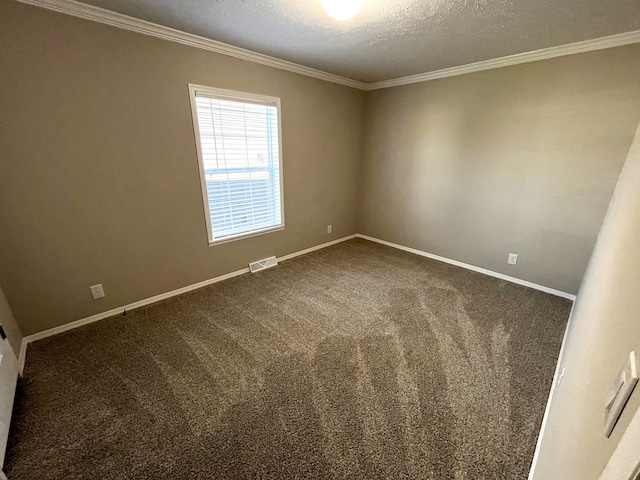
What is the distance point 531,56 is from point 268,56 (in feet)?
8.41

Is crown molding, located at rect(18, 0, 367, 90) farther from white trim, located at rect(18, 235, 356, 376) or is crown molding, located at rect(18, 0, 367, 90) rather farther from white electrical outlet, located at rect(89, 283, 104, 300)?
white trim, located at rect(18, 235, 356, 376)

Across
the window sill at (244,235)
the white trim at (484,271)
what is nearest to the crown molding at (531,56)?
the white trim at (484,271)

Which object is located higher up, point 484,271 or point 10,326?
point 10,326

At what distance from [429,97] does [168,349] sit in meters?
3.86

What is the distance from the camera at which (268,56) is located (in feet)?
9.27

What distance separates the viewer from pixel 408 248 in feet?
13.5

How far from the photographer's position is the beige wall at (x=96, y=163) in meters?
1.84

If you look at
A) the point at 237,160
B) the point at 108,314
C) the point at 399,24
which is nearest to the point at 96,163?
the point at 237,160

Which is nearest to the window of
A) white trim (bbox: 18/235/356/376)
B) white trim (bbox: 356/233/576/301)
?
white trim (bbox: 18/235/356/376)

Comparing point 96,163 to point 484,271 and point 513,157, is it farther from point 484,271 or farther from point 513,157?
point 484,271

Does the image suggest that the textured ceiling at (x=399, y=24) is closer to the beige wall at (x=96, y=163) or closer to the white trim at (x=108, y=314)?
the beige wall at (x=96, y=163)

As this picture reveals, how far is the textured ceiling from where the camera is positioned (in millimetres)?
1787

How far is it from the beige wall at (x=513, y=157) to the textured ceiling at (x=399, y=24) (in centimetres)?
36

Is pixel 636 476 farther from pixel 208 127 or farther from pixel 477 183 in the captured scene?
pixel 477 183
